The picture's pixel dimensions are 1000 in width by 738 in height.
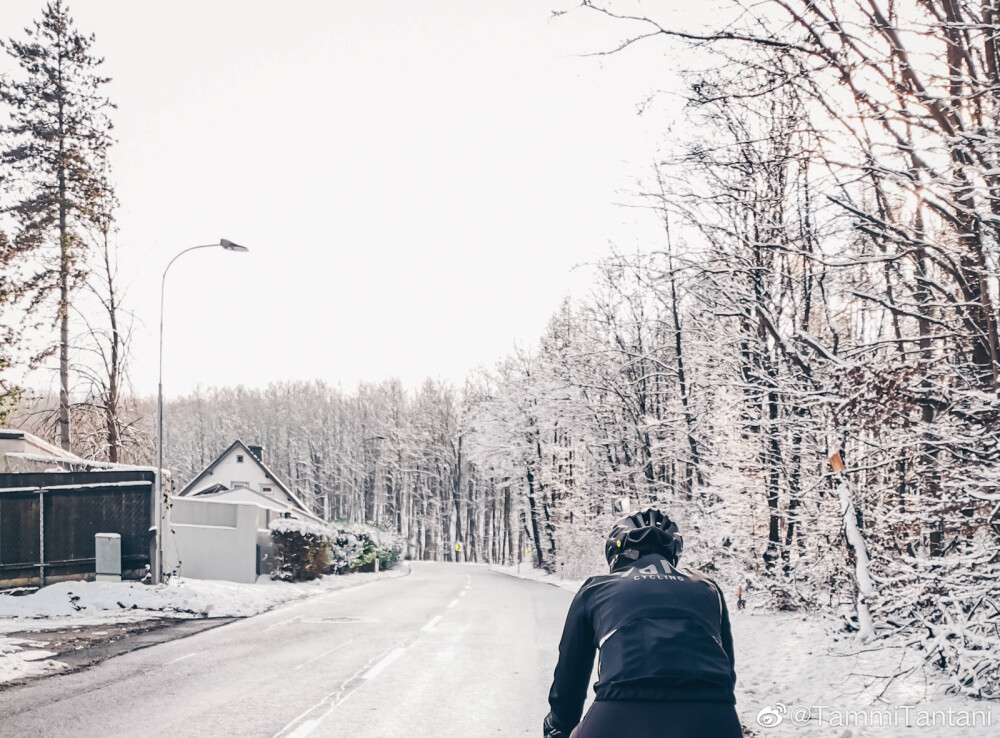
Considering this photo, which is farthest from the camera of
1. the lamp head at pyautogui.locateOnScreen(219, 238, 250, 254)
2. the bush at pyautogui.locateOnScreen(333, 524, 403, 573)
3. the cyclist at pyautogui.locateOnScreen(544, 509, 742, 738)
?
the bush at pyautogui.locateOnScreen(333, 524, 403, 573)

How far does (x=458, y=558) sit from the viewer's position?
263ft

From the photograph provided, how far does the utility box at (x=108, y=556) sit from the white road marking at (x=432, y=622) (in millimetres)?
7675

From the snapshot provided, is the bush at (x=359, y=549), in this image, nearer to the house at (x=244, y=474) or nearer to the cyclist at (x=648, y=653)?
the house at (x=244, y=474)

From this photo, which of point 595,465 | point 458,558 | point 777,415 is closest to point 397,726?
point 777,415

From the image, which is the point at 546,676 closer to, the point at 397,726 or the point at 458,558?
the point at 397,726

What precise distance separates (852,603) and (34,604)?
1520 centimetres

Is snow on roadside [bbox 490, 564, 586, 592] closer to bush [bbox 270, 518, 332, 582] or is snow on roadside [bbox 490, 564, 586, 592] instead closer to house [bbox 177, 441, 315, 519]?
bush [bbox 270, 518, 332, 582]

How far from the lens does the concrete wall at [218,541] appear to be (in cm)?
2875

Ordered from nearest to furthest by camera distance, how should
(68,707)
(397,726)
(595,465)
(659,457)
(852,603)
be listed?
(397,726) < (68,707) < (852,603) < (659,457) < (595,465)

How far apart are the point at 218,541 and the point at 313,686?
66.0 ft

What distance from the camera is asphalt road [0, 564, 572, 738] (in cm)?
799

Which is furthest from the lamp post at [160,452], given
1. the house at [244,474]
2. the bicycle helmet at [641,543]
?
the house at [244,474]

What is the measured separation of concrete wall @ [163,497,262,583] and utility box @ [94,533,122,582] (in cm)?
801

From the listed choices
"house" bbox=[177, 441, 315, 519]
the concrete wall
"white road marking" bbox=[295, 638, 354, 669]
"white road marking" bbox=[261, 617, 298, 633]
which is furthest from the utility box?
"house" bbox=[177, 441, 315, 519]
